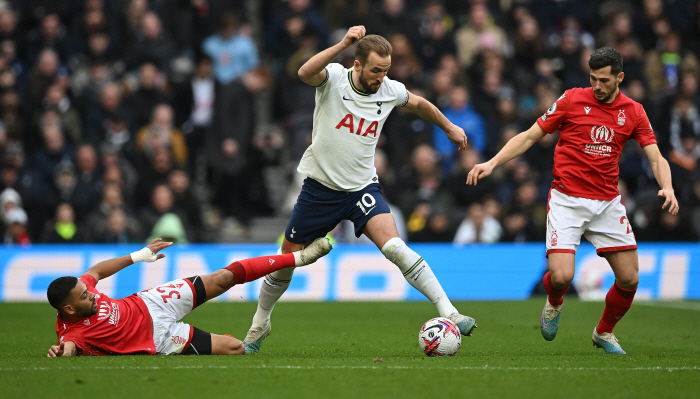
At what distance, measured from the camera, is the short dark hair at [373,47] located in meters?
6.91

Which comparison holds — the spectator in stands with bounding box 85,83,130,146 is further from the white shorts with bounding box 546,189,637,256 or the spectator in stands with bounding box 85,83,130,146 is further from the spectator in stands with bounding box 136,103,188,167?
the white shorts with bounding box 546,189,637,256

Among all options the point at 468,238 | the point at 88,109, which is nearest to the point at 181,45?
the point at 88,109

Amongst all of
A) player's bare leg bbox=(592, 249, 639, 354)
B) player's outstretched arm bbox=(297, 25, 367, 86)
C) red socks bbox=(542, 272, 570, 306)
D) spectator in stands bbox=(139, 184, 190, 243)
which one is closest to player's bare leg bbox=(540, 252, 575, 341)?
red socks bbox=(542, 272, 570, 306)

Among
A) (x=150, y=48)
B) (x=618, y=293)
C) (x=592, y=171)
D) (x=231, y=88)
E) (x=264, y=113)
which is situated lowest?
(x=618, y=293)

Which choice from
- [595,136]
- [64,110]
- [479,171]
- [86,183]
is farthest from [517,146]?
[64,110]

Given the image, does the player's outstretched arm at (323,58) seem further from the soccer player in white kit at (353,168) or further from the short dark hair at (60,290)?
the short dark hair at (60,290)

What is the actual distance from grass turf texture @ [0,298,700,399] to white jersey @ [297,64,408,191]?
5.06ft

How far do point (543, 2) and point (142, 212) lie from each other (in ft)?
29.7

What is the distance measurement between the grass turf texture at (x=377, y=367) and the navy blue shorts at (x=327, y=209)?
1.07 meters

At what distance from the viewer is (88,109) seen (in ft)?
49.4

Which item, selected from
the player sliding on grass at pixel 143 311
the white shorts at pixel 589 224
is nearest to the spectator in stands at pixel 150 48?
the player sliding on grass at pixel 143 311

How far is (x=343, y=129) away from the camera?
7.23 meters

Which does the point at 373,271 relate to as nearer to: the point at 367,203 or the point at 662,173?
the point at 367,203

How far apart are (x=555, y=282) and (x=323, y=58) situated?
271 centimetres
